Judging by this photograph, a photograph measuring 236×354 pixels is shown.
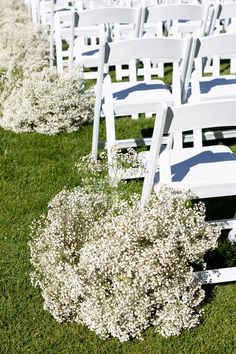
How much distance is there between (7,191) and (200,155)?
74.1 inches

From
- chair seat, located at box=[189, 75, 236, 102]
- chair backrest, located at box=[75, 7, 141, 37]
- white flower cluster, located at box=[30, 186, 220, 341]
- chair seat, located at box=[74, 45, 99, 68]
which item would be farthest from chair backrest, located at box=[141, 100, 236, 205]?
chair seat, located at box=[74, 45, 99, 68]

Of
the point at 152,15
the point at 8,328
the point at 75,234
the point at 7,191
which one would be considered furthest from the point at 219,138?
the point at 8,328

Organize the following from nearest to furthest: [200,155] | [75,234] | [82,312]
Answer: [82,312] → [75,234] → [200,155]

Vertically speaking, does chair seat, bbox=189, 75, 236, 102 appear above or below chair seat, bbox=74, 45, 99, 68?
above

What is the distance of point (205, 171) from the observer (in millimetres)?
4297

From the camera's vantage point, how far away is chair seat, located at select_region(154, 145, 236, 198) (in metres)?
4.05

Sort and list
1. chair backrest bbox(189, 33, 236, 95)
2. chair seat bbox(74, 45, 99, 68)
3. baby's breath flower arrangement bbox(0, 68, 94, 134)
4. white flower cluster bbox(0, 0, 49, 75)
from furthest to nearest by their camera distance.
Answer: white flower cluster bbox(0, 0, 49, 75) → chair seat bbox(74, 45, 99, 68) → baby's breath flower arrangement bbox(0, 68, 94, 134) → chair backrest bbox(189, 33, 236, 95)

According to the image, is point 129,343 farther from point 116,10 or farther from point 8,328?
point 116,10

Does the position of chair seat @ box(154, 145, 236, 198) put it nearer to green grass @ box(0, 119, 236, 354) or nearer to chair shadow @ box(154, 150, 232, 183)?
chair shadow @ box(154, 150, 232, 183)

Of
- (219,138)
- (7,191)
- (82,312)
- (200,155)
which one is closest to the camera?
(82,312)

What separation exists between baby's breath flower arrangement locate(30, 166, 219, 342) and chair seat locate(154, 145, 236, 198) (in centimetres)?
15

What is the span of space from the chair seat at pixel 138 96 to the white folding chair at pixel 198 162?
1.78ft

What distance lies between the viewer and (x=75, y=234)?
3.97 metres

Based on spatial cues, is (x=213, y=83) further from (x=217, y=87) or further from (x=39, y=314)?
(x=39, y=314)
